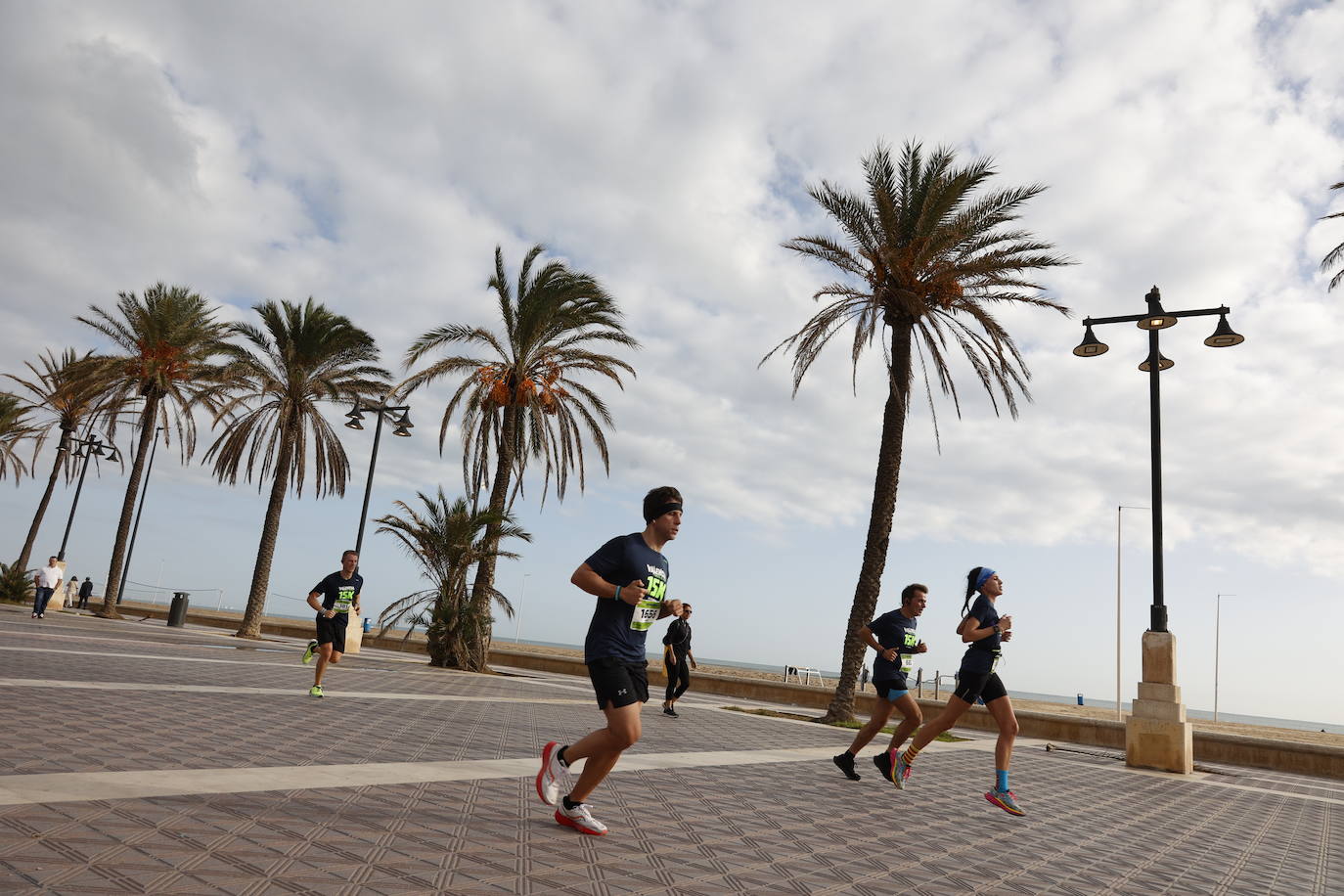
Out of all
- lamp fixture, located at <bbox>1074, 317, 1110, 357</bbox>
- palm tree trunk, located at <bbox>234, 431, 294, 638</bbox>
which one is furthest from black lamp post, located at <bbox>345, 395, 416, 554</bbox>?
lamp fixture, located at <bbox>1074, 317, 1110, 357</bbox>

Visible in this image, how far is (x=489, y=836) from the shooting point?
4.14m

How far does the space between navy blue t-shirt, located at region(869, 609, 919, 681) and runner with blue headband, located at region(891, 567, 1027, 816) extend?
54 cm

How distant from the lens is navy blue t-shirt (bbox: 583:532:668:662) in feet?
14.5

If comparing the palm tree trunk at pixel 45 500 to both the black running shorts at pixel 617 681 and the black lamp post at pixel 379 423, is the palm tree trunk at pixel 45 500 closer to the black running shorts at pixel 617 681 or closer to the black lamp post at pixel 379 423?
the black lamp post at pixel 379 423

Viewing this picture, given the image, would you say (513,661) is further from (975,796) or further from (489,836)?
(489,836)

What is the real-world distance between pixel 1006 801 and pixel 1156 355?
1076 centimetres

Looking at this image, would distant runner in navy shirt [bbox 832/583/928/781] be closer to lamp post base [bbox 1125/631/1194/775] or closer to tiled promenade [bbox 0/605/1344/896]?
tiled promenade [bbox 0/605/1344/896]

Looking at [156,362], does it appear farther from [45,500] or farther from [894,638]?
Result: [894,638]

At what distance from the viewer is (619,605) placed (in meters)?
4.48

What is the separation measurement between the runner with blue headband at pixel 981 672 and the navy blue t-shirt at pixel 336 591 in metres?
6.89

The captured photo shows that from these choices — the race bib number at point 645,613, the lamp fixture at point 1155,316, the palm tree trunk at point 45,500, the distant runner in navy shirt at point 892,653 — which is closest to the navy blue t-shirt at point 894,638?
the distant runner in navy shirt at point 892,653

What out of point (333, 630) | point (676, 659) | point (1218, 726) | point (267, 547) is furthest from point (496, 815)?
point (1218, 726)

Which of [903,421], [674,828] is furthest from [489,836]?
[903,421]

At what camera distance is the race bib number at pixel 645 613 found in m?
4.44
